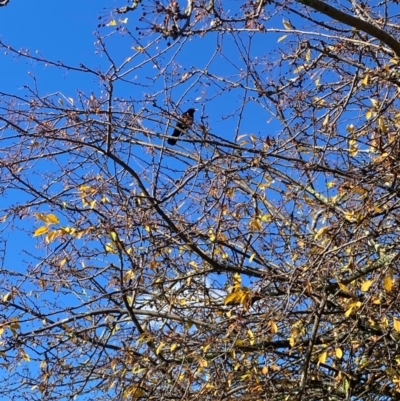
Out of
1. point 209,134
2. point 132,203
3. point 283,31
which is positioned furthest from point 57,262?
point 283,31

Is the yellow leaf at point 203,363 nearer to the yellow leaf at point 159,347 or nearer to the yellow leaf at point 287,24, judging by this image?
the yellow leaf at point 159,347

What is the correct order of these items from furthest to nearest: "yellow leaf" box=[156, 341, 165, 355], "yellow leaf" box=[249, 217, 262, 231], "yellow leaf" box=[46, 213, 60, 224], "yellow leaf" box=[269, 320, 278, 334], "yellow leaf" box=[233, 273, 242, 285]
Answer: "yellow leaf" box=[233, 273, 242, 285] < "yellow leaf" box=[156, 341, 165, 355] < "yellow leaf" box=[249, 217, 262, 231] < "yellow leaf" box=[46, 213, 60, 224] < "yellow leaf" box=[269, 320, 278, 334]

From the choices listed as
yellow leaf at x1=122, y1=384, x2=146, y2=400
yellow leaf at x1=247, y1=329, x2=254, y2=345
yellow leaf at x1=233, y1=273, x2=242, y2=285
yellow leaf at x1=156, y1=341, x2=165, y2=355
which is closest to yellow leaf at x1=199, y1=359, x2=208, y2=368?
yellow leaf at x1=247, y1=329, x2=254, y2=345

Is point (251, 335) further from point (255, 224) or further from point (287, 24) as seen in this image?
point (287, 24)

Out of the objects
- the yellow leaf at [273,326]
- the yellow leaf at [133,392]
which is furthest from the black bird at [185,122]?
the yellow leaf at [133,392]

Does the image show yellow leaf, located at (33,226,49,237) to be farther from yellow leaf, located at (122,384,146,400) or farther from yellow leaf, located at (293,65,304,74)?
yellow leaf, located at (293,65,304,74)

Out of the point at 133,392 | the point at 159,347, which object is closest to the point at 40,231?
the point at 159,347

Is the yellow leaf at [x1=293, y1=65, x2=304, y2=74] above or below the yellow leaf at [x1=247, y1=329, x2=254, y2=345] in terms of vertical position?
above

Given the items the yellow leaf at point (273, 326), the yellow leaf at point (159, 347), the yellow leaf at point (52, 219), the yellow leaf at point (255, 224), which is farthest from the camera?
the yellow leaf at point (159, 347)

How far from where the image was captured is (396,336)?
405cm

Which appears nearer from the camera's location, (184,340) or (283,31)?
(283,31)

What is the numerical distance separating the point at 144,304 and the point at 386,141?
197 centimetres

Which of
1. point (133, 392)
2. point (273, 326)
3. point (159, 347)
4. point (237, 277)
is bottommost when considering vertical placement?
point (273, 326)

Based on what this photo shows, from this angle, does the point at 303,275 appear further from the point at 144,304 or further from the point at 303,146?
the point at 144,304
